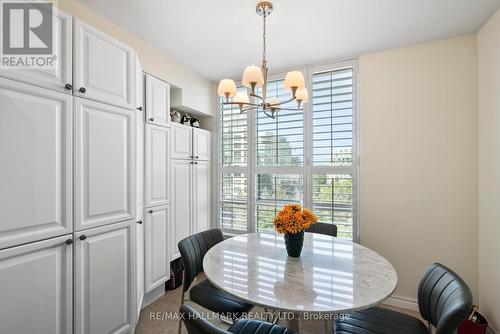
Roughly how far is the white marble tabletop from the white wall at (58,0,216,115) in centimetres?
194

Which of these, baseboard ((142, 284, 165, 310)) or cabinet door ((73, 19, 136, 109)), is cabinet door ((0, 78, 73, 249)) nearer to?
cabinet door ((73, 19, 136, 109))

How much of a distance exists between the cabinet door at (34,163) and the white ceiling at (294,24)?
3.52 ft

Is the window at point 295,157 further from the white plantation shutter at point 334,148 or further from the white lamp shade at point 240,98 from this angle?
the white lamp shade at point 240,98

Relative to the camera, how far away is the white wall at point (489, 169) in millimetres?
1892

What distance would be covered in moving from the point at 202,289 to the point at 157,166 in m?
1.26

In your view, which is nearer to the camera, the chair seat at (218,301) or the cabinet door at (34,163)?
the cabinet door at (34,163)

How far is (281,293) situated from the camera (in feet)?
3.76

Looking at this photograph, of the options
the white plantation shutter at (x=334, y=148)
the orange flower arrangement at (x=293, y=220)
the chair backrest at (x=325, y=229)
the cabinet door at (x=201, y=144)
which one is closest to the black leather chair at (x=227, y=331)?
the orange flower arrangement at (x=293, y=220)

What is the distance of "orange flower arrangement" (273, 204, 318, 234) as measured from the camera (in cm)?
152

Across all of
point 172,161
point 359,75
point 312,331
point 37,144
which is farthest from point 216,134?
point 312,331

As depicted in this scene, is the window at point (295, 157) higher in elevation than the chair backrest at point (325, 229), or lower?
higher

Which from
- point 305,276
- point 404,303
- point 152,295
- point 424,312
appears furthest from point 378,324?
point 152,295

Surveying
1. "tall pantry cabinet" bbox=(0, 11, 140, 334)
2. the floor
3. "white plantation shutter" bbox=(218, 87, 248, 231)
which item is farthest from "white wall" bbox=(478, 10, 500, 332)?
"tall pantry cabinet" bbox=(0, 11, 140, 334)

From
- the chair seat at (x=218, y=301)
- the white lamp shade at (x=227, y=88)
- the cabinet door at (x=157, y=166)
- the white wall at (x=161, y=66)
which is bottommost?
the chair seat at (x=218, y=301)
